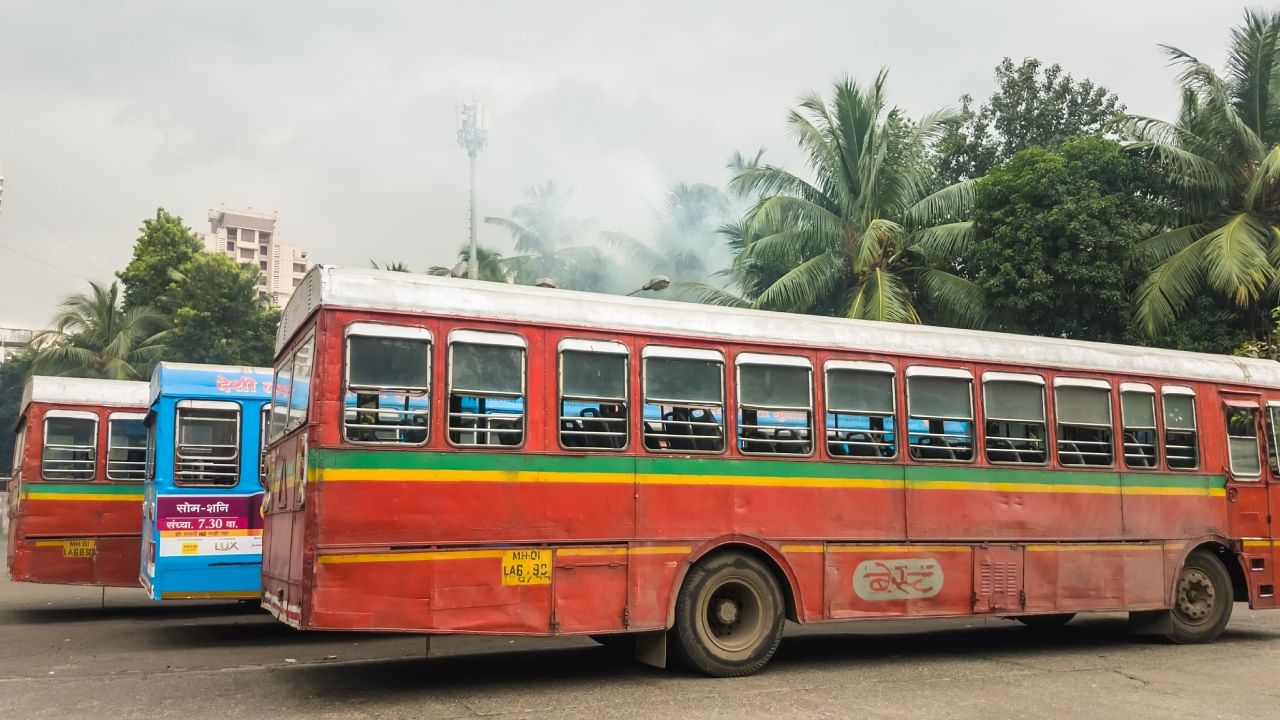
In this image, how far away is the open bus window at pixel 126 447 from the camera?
1461 centimetres

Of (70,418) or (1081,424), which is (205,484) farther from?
(1081,424)

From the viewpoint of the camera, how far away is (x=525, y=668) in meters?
9.92

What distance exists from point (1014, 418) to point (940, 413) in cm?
91

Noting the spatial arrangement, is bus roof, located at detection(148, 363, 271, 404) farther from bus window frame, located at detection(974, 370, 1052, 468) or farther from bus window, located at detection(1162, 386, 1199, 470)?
bus window, located at detection(1162, 386, 1199, 470)

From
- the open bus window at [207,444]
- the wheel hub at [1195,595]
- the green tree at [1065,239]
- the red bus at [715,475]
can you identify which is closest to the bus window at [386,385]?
the red bus at [715,475]

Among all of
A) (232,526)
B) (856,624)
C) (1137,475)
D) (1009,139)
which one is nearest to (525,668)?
(232,526)

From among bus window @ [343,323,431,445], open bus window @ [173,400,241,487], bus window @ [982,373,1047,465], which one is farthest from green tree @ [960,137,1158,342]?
bus window @ [343,323,431,445]

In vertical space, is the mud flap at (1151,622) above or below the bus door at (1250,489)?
below

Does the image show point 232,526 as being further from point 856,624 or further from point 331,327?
point 856,624

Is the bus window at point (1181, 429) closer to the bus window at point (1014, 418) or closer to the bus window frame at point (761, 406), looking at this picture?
the bus window at point (1014, 418)

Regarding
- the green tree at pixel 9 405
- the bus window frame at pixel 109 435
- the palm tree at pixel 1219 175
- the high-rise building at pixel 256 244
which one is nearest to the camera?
the bus window frame at pixel 109 435

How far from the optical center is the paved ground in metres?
8.02

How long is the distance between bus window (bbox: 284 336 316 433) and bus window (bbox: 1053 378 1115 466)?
731 cm

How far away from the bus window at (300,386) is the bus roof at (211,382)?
154 inches
